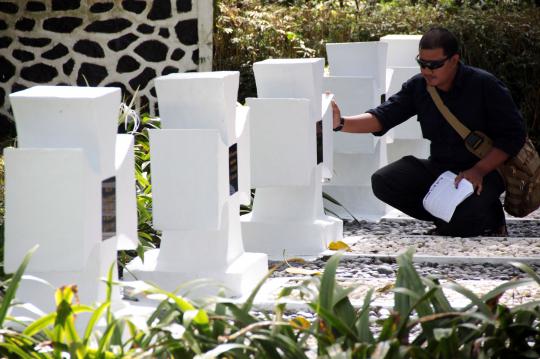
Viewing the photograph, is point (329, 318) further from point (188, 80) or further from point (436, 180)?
point (436, 180)

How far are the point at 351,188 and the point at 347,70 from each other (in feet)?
2.62

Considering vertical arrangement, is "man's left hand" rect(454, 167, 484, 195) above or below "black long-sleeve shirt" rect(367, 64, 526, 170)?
below

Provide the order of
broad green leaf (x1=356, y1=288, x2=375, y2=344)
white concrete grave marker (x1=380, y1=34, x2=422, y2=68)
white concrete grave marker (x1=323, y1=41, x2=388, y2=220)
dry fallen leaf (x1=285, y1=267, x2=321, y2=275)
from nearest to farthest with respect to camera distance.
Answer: broad green leaf (x1=356, y1=288, x2=375, y2=344) < dry fallen leaf (x1=285, y1=267, x2=321, y2=275) < white concrete grave marker (x1=323, y1=41, x2=388, y2=220) < white concrete grave marker (x1=380, y1=34, x2=422, y2=68)

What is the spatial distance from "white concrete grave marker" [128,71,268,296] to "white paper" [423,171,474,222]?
5.28 ft

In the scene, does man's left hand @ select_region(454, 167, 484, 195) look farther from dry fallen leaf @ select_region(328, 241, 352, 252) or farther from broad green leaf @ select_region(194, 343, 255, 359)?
broad green leaf @ select_region(194, 343, 255, 359)

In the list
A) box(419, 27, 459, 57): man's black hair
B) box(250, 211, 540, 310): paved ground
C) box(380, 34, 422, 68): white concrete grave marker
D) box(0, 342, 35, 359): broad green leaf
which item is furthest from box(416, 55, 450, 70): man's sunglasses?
box(0, 342, 35, 359): broad green leaf

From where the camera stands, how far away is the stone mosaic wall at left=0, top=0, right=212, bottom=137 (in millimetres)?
11039

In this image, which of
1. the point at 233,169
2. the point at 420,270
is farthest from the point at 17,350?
the point at 420,270

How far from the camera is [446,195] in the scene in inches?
269

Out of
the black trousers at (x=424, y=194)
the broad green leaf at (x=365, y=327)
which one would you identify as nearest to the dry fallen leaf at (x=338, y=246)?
the black trousers at (x=424, y=194)

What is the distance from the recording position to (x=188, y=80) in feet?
17.4

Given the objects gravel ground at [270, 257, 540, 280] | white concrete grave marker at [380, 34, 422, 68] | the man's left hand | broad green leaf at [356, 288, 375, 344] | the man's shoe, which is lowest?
the man's shoe

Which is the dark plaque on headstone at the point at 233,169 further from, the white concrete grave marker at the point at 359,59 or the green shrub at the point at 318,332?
the white concrete grave marker at the point at 359,59

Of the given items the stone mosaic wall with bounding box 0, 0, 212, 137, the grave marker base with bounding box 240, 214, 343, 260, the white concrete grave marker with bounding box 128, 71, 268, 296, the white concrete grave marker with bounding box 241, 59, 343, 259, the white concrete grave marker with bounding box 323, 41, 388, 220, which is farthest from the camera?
the stone mosaic wall with bounding box 0, 0, 212, 137
